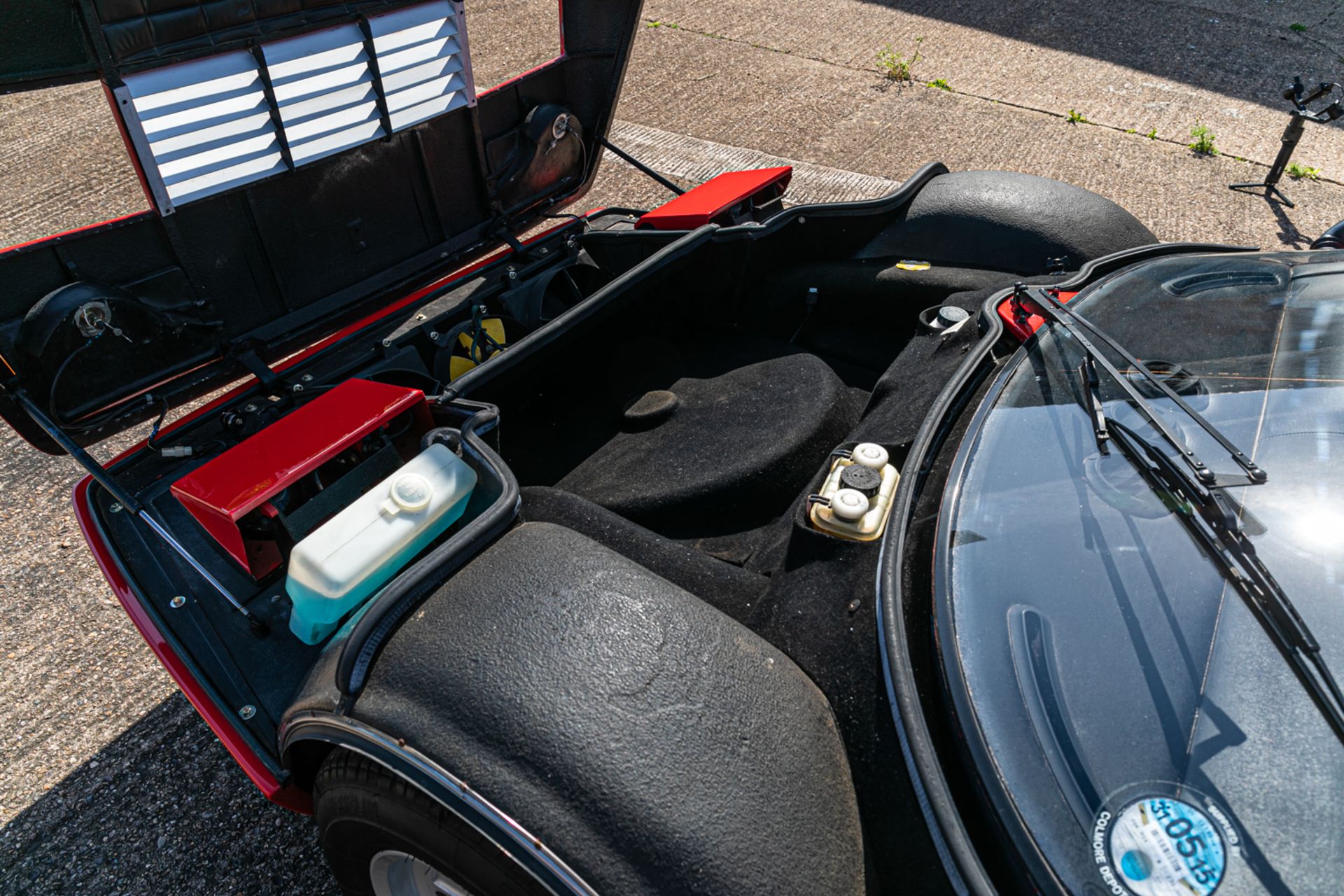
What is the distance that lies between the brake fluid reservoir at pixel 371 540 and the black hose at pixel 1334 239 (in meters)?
2.74

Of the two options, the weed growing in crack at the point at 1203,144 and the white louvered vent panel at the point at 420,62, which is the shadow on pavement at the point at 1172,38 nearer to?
the weed growing in crack at the point at 1203,144

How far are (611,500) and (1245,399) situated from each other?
1.42m

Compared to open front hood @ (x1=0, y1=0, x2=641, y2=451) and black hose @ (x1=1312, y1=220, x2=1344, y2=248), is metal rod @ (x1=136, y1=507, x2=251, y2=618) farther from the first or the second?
black hose @ (x1=1312, y1=220, x2=1344, y2=248)

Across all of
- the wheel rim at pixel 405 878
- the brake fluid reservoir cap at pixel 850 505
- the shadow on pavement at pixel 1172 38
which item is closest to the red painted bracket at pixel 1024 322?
the brake fluid reservoir cap at pixel 850 505

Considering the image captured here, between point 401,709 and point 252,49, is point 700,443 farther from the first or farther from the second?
point 252,49

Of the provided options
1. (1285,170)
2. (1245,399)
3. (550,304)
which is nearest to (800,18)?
(1285,170)

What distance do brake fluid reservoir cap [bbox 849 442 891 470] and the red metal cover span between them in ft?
3.37

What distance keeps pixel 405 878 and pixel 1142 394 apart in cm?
177

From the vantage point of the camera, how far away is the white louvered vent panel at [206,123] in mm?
2154

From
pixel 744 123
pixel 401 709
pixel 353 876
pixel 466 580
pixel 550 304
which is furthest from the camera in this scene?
pixel 744 123

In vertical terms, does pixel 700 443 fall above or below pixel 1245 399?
below

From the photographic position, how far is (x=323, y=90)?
8.13ft

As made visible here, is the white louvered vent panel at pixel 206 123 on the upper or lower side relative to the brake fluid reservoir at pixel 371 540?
upper

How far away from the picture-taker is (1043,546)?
1395 millimetres
